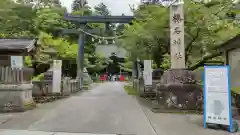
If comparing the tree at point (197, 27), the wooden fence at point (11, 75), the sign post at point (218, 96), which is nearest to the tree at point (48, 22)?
the tree at point (197, 27)

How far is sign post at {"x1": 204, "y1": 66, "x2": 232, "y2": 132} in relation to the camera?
25.5ft

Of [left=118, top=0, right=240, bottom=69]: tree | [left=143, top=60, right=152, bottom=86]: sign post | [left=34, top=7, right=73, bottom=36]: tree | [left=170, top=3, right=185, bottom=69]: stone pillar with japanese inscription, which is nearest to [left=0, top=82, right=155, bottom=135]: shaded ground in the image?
[left=170, top=3, right=185, bottom=69]: stone pillar with japanese inscription

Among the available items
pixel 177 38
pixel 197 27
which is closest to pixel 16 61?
pixel 177 38

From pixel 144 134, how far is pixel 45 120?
3696 millimetres

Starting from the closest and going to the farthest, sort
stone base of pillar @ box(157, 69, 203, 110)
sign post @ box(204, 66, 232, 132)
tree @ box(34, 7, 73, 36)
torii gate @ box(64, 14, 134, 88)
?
sign post @ box(204, 66, 232, 132) → stone base of pillar @ box(157, 69, 203, 110) → torii gate @ box(64, 14, 134, 88) → tree @ box(34, 7, 73, 36)

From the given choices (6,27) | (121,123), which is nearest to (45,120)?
(121,123)

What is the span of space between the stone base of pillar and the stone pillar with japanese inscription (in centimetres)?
47

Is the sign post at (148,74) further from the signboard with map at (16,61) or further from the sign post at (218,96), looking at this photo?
the sign post at (218,96)

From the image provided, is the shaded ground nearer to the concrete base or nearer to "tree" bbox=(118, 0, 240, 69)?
the concrete base

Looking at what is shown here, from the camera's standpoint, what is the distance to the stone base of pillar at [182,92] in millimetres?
11352

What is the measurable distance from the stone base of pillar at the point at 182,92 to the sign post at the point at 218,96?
3.14m

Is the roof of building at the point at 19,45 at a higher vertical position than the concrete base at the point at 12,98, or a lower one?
higher

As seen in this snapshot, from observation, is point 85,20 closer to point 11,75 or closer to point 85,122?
point 11,75

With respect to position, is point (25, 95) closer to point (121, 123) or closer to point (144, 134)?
point (121, 123)
